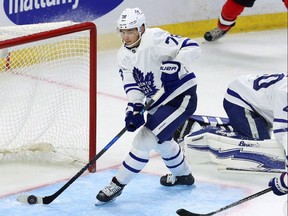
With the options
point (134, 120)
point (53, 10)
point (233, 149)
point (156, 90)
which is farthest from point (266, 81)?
point (53, 10)

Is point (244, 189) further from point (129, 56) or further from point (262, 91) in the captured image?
point (129, 56)

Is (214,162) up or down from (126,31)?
down

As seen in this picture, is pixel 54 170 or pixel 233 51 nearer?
pixel 54 170

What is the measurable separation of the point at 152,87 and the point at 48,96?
2.50 ft

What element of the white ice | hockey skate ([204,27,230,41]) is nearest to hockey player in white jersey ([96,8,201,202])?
the white ice

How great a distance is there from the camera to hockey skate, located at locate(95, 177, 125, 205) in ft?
13.0

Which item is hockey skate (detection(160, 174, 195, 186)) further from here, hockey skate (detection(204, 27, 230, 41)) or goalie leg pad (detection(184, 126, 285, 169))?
hockey skate (detection(204, 27, 230, 41))

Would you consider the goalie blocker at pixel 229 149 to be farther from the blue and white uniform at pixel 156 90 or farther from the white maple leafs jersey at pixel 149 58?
the white maple leafs jersey at pixel 149 58

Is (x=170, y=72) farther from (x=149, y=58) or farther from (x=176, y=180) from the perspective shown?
(x=176, y=180)

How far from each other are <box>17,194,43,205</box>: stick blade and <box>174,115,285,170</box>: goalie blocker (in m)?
0.87

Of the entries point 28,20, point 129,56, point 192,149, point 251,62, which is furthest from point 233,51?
point 129,56

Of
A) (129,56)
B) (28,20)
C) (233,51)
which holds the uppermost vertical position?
(129,56)

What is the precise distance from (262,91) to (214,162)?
0.41m

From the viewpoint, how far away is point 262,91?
4383 mm
